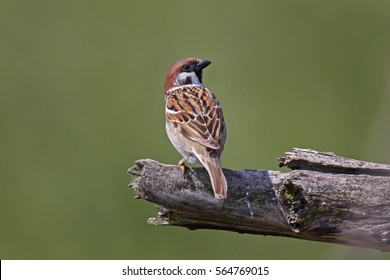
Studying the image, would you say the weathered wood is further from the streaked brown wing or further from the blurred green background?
the blurred green background

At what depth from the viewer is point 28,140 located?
27.3 ft

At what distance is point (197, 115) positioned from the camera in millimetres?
5289

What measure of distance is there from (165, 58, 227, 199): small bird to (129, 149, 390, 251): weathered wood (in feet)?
0.63

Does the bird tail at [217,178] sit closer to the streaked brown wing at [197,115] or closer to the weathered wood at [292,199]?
the weathered wood at [292,199]

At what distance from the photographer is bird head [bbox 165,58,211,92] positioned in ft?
19.5

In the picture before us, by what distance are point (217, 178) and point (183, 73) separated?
5.91ft

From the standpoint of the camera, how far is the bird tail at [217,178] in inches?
163

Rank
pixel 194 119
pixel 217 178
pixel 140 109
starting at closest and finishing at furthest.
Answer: pixel 217 178 < pixel 194 119 < pixel 140 109

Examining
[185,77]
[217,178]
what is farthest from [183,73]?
[217,178]

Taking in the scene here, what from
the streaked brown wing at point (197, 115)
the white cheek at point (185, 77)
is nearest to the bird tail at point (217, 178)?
the streaked brown wing at point (197, 115)

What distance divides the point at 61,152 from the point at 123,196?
2.83 feet

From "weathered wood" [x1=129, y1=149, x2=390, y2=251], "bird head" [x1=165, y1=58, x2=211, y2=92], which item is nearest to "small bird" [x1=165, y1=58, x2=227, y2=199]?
"bird head" [x1=165, y1=58, x2=211, y2=92]

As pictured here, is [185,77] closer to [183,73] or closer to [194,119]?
[183,73]

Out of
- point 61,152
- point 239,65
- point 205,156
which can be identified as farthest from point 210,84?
point 205,156
